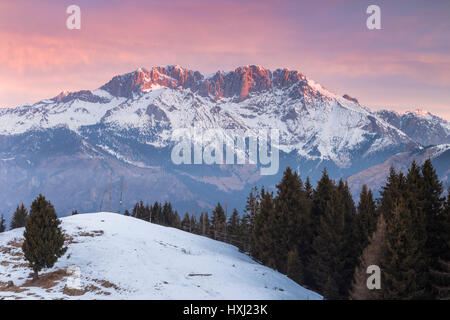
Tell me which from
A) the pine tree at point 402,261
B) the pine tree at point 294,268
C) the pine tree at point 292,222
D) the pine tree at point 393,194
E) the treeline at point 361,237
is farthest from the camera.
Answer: the pine tree at point 292,222

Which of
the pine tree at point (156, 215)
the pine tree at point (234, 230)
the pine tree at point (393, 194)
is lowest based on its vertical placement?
the pine tree at point (234, 230)

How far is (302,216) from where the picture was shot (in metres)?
59.0

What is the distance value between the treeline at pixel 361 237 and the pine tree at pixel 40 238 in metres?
28.5

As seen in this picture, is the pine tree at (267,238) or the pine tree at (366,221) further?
the pine tree at (267,238)

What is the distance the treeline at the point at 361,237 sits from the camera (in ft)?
119

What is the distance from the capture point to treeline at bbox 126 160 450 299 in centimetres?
3634

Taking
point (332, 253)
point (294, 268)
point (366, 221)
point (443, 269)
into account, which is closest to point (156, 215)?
point (294, 268)

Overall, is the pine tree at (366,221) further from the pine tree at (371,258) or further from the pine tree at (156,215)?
the pine tree at (156,215)

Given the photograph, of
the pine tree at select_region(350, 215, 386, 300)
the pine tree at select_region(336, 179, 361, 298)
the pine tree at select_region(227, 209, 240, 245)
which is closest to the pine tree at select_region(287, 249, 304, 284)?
the pine tree at select_region(336, 179, 361, 298)

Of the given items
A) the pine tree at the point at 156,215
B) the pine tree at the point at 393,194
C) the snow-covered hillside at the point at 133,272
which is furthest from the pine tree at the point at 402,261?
the pine tree at the point at 156,215

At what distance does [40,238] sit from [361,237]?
3834 centimetres

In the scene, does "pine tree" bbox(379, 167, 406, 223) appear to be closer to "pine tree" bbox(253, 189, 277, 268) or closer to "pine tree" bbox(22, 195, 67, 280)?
"pine tree" bbox(253, 189, 277, 268)
